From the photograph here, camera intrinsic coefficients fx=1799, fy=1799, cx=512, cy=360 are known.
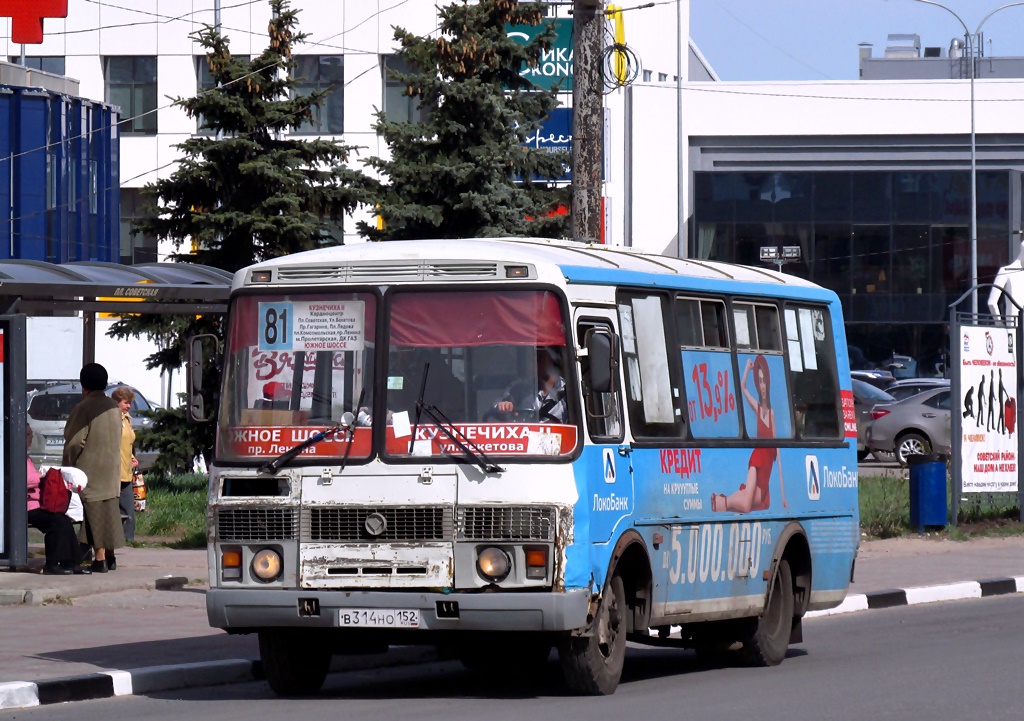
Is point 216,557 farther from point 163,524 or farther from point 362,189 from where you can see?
point 362,189

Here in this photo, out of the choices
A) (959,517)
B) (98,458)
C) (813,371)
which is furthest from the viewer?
(959,517)

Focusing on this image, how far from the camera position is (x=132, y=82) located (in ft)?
182

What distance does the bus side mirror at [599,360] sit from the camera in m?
9.96

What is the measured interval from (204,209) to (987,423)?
11.4 meters

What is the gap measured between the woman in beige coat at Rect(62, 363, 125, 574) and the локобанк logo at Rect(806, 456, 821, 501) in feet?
21.8

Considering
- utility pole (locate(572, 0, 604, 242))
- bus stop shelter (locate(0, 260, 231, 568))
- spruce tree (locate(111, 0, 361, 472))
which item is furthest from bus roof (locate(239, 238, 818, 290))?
spruce tree (locate(111, 0, 361, 472))

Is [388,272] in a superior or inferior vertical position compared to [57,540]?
superior

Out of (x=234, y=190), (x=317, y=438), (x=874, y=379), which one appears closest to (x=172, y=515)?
(x=234, y=190)

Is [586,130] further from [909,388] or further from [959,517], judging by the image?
[909,388]

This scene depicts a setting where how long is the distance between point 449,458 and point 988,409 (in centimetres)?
1498

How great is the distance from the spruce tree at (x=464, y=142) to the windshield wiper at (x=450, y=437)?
1632cm

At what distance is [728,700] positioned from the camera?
Answer: 10.2 metres

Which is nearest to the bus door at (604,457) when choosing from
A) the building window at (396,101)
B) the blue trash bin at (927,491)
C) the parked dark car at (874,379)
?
the blue trash bin at (927,491)

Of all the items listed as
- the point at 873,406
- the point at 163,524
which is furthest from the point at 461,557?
the point at 873,406
